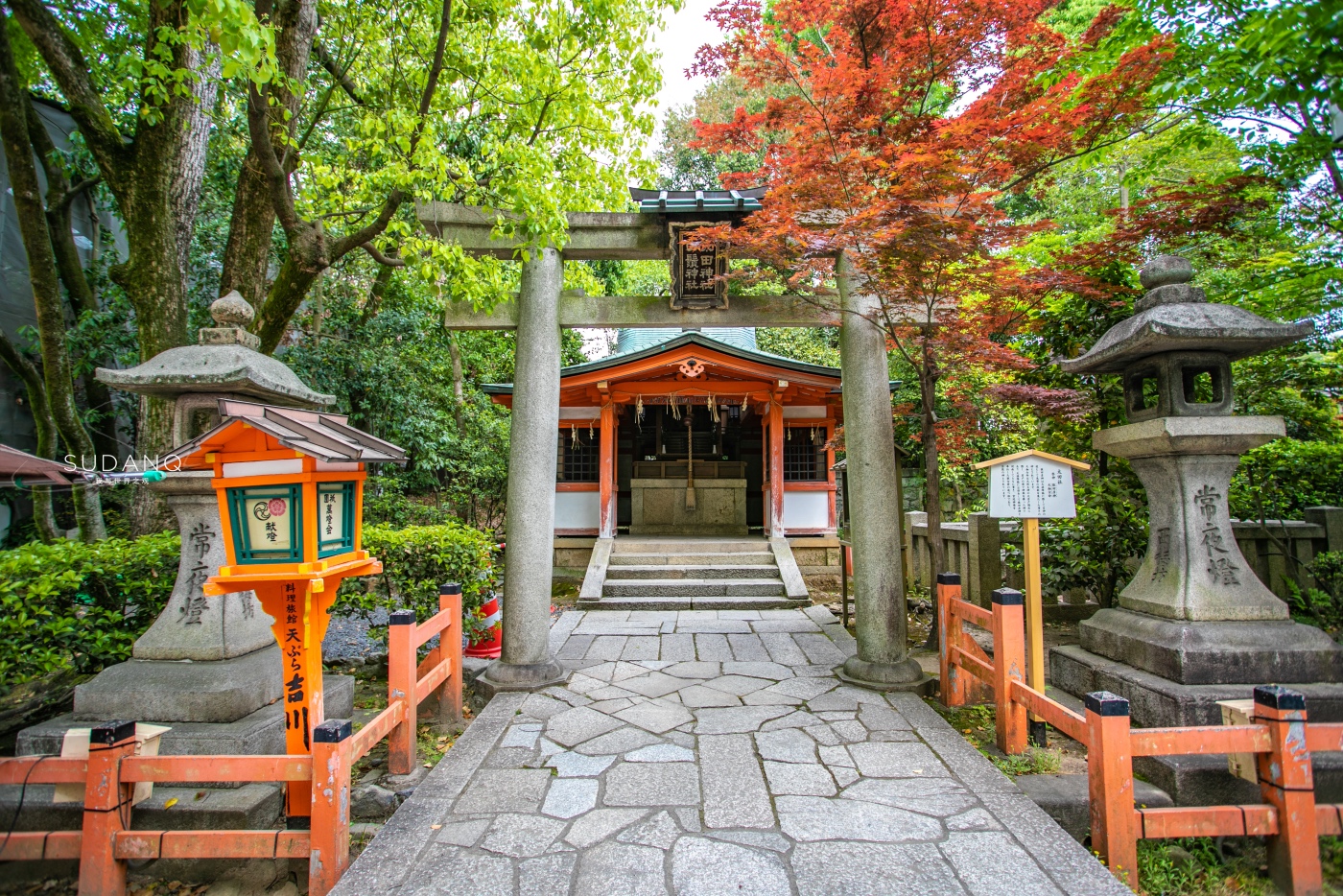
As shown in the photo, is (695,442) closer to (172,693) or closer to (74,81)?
(74,81)

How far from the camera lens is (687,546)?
1049cm

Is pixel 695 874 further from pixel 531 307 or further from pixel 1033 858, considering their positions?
pixel 531 307

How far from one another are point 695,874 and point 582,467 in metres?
10.6

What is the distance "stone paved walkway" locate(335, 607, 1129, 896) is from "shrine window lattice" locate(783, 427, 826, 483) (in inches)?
287

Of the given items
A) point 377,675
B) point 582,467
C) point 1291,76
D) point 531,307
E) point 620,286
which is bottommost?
point 377,675

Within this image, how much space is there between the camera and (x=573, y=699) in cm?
489

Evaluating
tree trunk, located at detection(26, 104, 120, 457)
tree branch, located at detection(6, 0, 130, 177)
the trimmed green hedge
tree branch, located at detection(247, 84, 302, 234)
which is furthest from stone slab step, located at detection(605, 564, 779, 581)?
tree branch, located at detection(6, 0, 130, 177)

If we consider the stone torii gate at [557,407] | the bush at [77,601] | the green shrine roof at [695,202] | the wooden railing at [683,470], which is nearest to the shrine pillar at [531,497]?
the stone torii gate at [557,407]

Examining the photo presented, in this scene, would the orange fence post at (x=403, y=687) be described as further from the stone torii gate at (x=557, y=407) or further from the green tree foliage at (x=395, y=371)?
the green tree foliage at (x=395, y=371)

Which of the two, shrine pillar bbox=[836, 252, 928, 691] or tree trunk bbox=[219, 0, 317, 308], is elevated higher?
tree trunk bbox=[219, 0, 317, 308]

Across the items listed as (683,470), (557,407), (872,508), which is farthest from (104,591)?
(683,470)

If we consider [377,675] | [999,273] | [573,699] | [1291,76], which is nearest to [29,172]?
[377,675]

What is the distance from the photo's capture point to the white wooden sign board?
390 centimetres

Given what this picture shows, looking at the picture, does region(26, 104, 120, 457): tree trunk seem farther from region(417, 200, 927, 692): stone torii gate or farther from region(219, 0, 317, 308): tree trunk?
region(417, 200, 927, 692): stone torii gate
